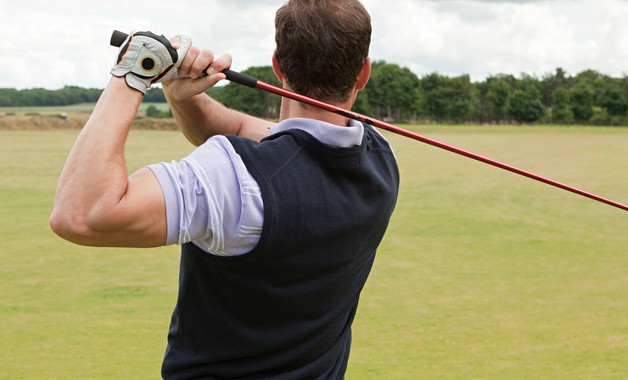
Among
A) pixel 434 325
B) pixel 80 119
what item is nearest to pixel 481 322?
pixel 434 325

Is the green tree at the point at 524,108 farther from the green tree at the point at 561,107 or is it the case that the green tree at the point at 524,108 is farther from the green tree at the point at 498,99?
the green tree at the point at 561,107

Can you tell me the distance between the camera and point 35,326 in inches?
248

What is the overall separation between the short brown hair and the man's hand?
0.53 ft

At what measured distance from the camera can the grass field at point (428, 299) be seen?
5.34m

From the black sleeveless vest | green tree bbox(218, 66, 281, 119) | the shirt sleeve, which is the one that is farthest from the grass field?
the shirt sleeve

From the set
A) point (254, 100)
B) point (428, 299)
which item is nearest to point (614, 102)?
point (428, 299)

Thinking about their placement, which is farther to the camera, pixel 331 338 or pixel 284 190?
pixel 331 338

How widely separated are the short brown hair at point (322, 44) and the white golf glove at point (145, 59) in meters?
0.28

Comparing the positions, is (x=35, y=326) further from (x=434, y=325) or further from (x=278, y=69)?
(x=278, y=69)

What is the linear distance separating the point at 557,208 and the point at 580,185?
455 centimetres

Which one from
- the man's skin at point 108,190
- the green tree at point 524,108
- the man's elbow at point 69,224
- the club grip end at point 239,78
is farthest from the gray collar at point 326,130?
the green tree at point 524,108

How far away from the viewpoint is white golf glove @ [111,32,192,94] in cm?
167

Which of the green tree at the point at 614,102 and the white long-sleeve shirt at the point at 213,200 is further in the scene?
the green tree at the point at 614,102

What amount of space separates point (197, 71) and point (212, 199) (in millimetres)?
429
